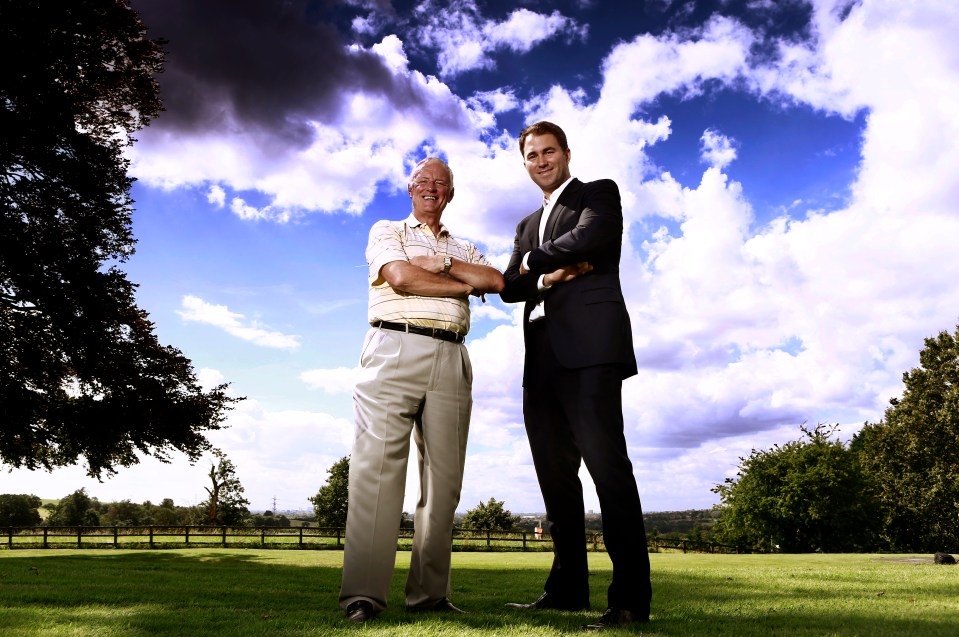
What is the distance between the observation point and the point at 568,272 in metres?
4.24

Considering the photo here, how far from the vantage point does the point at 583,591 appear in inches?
175

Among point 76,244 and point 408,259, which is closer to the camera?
point 408,259

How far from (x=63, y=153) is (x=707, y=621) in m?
16.2

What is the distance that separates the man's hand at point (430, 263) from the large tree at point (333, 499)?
55049 millimetres

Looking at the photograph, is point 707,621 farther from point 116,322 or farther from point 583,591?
point 116,322

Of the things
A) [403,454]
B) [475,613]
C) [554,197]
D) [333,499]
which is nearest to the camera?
[475,613]

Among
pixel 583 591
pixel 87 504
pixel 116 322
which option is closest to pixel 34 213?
pixel 116 322

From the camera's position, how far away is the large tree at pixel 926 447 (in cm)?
3325

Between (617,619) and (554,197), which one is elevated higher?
(554,197)

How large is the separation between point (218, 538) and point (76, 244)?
20206mm

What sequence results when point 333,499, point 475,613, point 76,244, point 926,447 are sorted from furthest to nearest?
point 333,499
point 926,447
point 76,244
point 475,613

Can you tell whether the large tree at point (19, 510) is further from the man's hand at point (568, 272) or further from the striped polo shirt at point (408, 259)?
the man's hand at point (568, 272)

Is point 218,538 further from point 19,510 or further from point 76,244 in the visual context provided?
point 19,510

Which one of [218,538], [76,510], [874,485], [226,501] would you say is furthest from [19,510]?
[874,485]
